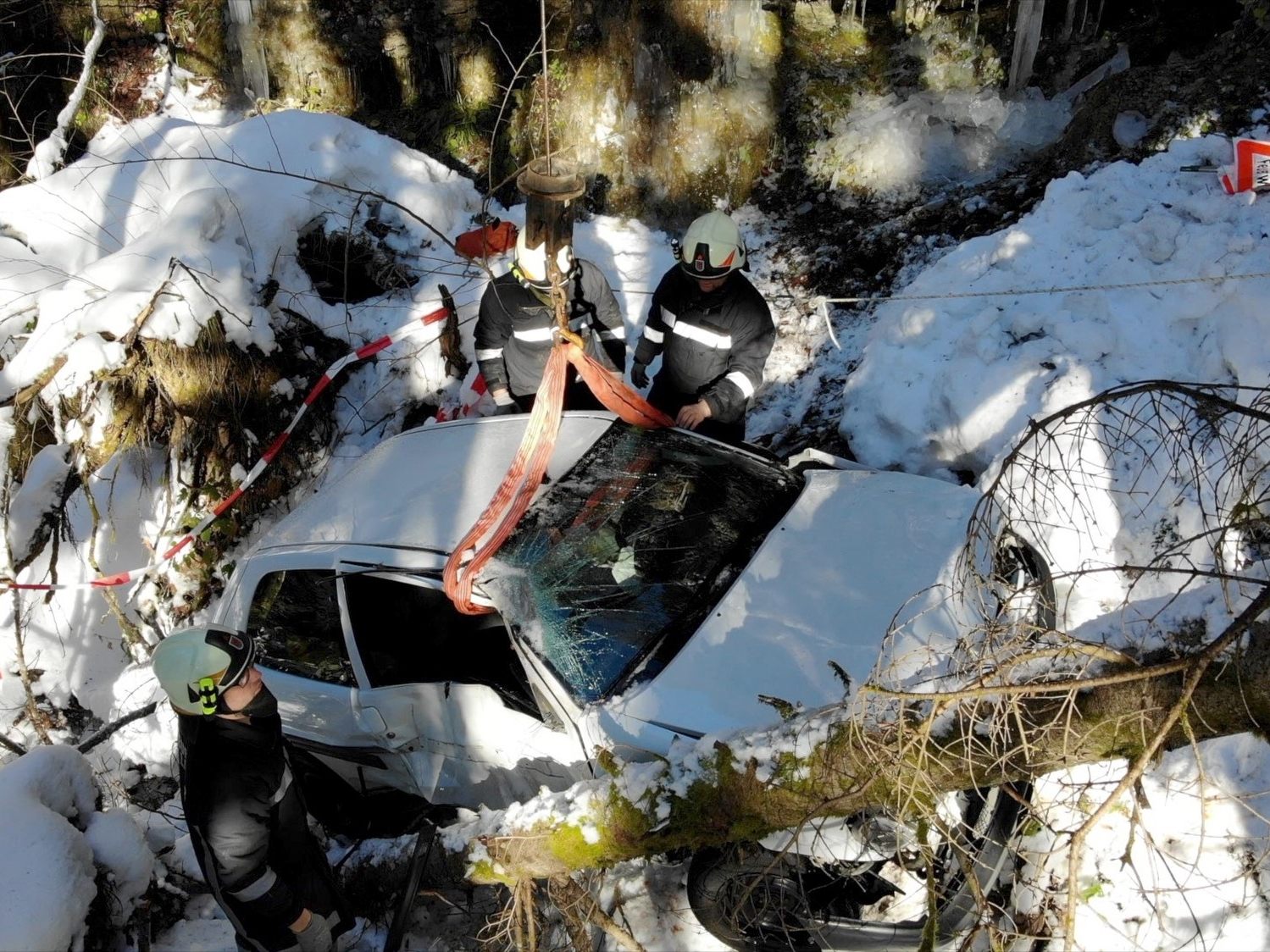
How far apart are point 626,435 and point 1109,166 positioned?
3805 mm

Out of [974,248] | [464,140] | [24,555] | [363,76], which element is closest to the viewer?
[24,555]

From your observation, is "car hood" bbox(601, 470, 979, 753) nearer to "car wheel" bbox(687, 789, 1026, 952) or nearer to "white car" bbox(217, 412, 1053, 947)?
"white car" bbox(217, 412, 1053, 947)

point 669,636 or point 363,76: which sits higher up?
point 363,76

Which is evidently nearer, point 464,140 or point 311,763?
point 311,763

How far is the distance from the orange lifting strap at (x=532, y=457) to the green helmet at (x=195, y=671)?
0.76 m

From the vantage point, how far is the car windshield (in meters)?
3.39

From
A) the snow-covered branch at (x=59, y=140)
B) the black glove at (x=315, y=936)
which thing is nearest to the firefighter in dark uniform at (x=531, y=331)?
the black glove at (x=315, y=936)

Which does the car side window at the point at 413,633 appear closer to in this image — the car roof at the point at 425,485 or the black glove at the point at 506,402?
the car roof at the point at 425,485

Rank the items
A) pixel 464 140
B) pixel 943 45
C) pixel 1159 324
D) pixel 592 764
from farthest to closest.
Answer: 1. pixel 464 140
2. pixel 943 45
3. pixel 1159 324
4. pixel 592 764

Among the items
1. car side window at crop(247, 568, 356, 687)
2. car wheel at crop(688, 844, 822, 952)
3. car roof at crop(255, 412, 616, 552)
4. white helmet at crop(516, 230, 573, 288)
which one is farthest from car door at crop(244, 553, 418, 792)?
white helmet at crop(516, 230, 573, 288)

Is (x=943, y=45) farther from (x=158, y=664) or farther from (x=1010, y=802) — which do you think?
(x=158, y=664)

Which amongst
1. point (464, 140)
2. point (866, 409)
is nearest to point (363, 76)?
point (464, 140)

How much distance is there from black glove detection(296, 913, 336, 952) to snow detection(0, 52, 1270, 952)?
0.42 meters

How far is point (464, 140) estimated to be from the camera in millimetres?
9406
